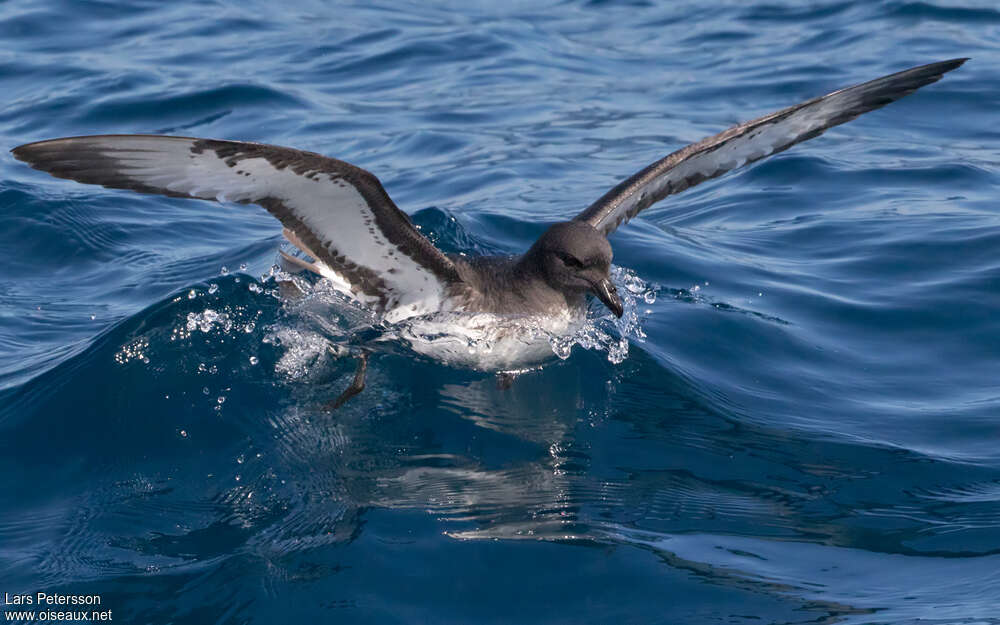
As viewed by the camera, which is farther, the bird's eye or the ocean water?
the bird's eye

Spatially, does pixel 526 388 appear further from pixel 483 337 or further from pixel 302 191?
pixel 302 191

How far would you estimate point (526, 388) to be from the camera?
7195mm

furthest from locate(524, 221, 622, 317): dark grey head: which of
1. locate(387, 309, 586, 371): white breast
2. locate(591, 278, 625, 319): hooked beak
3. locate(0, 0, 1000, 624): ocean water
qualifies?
locate(0, 0, 1000, 624): ocean water

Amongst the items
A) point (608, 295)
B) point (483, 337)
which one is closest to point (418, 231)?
point (483, 337)

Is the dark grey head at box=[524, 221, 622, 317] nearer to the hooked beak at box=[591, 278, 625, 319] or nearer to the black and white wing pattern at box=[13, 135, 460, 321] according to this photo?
the hooked beak at box=[591, 278, 625, 319]

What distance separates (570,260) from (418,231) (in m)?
1.14

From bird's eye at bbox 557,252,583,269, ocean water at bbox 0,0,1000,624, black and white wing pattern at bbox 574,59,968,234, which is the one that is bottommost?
ocean water at bbox 0,0,1000,624

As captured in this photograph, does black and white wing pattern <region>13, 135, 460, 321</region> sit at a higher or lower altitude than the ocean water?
higher

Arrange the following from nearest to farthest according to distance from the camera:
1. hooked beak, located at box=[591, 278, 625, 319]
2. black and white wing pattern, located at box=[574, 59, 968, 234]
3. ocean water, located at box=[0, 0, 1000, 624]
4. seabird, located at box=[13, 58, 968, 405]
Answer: ocean water, located at box=[0, 0, 1000, 624]
seabird, located at box=[13, 58, 968, 405]
hooked beak, located at box=[591, 278, 625, 319]
black and white wing pattern, located at box=[574, 59, 968, 234]

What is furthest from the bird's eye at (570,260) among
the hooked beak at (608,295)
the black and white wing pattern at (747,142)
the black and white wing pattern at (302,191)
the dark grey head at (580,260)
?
the black and white wing pattern at (302,191)

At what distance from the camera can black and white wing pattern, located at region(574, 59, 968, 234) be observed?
23.9ft

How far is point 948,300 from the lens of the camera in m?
8.51

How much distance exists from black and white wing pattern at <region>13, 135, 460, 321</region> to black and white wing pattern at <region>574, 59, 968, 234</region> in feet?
4.85

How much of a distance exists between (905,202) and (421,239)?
606 centimetres
